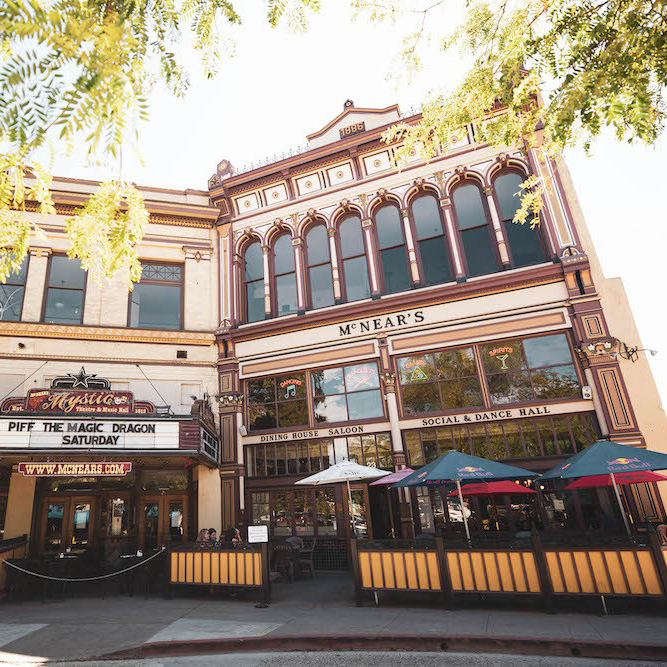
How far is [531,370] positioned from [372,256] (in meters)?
6.76

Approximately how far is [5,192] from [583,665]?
9.19 meters

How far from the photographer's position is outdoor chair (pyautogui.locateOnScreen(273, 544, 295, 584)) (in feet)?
44.2

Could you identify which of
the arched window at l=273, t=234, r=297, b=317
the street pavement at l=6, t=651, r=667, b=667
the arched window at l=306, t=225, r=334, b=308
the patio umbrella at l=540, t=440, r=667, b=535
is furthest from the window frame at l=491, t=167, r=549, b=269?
the street pavement at l=6, t=651, r=667, b=667

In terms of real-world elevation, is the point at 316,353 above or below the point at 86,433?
above

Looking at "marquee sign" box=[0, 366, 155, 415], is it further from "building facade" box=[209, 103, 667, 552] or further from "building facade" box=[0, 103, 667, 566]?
"building facade" box=[209, 103, 667, 552]

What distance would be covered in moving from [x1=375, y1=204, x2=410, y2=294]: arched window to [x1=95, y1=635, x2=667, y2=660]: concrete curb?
11.6 metres

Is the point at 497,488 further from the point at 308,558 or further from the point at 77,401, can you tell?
the point at 77,401

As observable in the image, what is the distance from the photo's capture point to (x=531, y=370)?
1446 cm

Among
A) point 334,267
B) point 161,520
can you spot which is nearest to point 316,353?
point 334,267

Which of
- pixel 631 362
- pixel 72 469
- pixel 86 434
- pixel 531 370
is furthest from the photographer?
pixel 531 370

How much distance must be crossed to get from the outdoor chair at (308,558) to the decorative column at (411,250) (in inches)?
361

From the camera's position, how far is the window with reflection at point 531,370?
14.1m

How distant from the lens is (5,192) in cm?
548

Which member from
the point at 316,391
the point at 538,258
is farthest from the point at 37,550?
the point at 538,258
